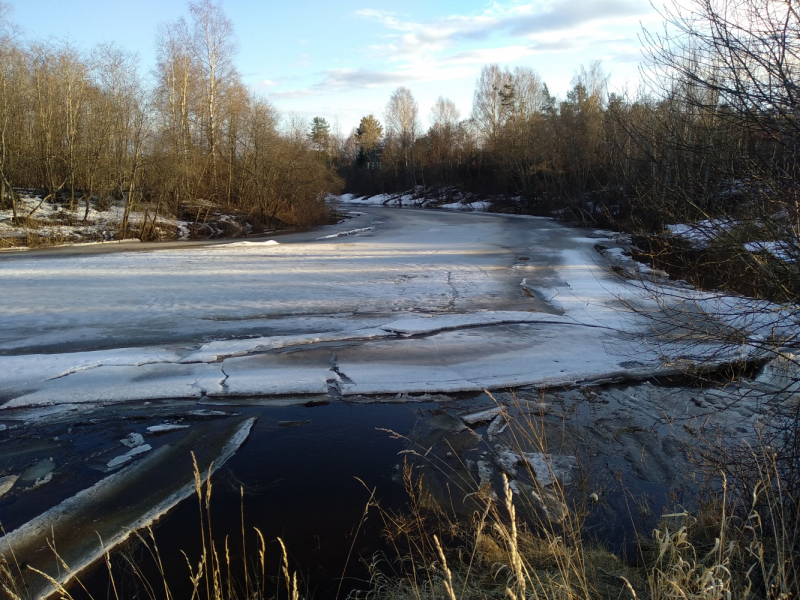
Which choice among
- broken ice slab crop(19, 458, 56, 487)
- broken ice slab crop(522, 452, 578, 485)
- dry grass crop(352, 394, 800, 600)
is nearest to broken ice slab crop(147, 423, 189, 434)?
broken ice slab crop(19, 458, 56, 487)

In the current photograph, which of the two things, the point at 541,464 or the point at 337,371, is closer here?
the point at 541,464

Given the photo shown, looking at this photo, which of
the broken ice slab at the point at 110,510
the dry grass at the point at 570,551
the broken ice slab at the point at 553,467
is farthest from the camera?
the broken ice slab at the point at 553,467

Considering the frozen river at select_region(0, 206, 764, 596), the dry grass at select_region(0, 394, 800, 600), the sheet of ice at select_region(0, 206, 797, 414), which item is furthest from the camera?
the sheet of ice at select_region(0, 206, 797, 414)

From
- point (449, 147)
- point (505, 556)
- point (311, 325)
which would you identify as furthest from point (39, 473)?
point (449, 147)

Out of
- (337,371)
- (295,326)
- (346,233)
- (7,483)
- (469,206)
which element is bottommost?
(7,483)

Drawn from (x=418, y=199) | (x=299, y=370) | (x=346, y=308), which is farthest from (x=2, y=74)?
(x=418, y=199)

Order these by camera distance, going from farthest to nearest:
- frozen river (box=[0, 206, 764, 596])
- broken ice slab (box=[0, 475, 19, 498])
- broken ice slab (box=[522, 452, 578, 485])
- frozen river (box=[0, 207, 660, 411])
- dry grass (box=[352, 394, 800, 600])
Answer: frozen river (box=[0, 207, 660, 411])
broken ice slab (box=[522, 452, 578, 485])
frozen river (box=[0, 206, 764, 596])
broken ice slab (box=[0, 475, 19, 498])
dry grass (box=[352, 394, 800, 600])

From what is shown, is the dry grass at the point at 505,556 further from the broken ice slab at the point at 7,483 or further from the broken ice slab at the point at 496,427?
the broken ice slab at the point at 496,427

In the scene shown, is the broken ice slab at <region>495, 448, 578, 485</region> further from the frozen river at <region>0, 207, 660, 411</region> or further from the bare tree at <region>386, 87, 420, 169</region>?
the bare tree at <region>386, 87, 420, 169</region>

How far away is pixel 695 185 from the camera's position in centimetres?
388

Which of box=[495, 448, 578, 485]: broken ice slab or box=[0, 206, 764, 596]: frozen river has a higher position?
box=[0, 206, 764, 596]: frozen river

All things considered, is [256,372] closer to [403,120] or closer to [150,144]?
[150,144]

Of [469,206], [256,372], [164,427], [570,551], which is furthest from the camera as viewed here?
[469,206]

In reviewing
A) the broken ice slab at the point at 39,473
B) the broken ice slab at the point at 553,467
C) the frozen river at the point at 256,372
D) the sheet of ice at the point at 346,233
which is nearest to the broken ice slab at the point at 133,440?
the frozen river at the point at 256,372
